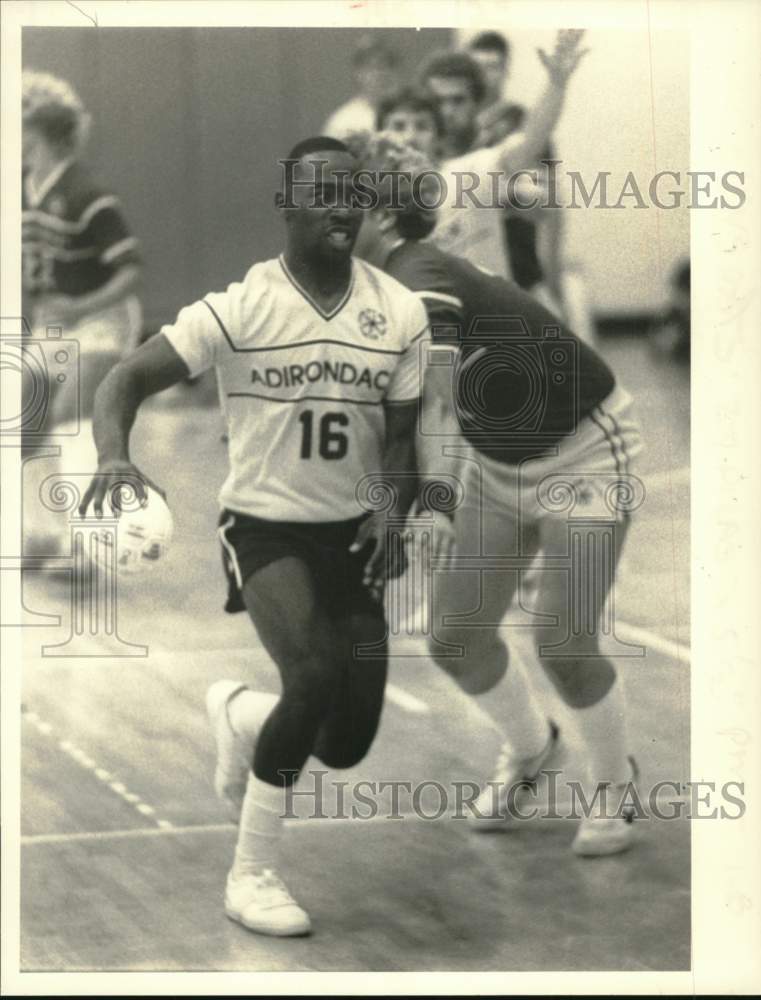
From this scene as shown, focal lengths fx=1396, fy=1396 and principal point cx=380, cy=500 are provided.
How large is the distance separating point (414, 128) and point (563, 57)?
43 centimetres

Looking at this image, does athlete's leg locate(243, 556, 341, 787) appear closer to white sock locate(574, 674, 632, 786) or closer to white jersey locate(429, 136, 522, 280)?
white sock locate(574, 674, 632, 786)

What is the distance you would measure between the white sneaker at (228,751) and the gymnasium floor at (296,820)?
3cm

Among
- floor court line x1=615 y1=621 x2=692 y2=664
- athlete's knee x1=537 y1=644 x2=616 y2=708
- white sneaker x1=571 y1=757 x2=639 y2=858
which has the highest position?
floor court line x1=615 y1=621 x2=692 y2=664

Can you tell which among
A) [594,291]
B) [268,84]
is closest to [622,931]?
[594,291]

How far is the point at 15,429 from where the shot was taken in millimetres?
3605

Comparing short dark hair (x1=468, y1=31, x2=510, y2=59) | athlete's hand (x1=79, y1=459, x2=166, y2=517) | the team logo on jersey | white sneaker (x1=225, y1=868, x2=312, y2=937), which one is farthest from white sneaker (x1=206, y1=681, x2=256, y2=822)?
short dark hair (x1=468, y1=31, x2=510, y2=59)

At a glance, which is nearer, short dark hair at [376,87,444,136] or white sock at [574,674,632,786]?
short dark hair at [376,87,444,136]

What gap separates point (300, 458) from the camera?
3.57 meters

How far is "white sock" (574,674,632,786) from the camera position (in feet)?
11.9

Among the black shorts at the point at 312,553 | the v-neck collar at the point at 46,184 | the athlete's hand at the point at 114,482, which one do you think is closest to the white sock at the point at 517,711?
the black shorts at the point at 312,553

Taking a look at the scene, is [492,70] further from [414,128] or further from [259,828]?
[259,828]

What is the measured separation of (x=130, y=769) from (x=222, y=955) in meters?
0.53

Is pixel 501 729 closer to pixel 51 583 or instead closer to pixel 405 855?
pixel 405 855

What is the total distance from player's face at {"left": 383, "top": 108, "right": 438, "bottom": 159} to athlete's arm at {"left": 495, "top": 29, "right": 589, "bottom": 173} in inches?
7.2
